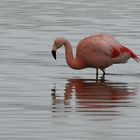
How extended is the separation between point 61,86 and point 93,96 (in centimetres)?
116

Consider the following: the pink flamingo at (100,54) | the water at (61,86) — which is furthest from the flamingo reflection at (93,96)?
the pink flamingo at (100,54)

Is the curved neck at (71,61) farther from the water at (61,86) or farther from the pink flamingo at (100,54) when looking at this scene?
the water at (61,86)

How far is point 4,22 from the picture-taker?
26250 mm

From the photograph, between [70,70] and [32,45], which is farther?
[32,45]

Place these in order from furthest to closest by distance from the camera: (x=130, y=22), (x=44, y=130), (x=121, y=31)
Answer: (x=130, y=22), (x=121, y=31), (x=44, y=130)

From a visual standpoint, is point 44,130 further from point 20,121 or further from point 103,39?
point 103,39

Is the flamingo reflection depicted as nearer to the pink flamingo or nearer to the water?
the water

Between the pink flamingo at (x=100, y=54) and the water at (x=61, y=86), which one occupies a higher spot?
the pink flamingo at (x=100, y=54)

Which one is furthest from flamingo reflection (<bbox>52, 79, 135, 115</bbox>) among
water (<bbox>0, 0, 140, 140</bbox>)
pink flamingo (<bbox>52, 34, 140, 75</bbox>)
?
pink flamingo (<bbox>52, 34, 140, 75</bbox>)

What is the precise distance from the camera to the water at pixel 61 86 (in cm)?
1212

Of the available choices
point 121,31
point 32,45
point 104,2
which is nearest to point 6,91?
point 32,45

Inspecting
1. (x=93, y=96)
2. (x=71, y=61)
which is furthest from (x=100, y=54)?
(x=93, y=96)

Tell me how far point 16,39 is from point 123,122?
9.55 m

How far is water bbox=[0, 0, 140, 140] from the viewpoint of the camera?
1212 cm
